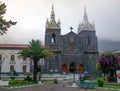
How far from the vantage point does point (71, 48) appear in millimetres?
74938

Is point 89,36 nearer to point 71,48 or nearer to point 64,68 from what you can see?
point 71,48

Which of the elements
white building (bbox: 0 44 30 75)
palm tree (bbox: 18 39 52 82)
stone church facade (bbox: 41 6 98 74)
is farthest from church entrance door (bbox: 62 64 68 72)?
palm tree (bbox: 18 39 52 82)

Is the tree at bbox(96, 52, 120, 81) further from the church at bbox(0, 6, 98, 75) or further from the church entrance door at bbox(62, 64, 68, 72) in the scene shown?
the church entrance door at bbox(62, 64, 68, 72)

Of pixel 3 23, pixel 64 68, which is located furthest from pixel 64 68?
pixel 3 23

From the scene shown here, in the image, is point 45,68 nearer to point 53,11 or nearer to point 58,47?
point 58,47

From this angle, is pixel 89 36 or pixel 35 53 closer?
pixel 35 53

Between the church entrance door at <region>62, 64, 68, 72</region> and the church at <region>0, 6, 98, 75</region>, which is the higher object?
the church at <region>0, 6, 98, 75</region>

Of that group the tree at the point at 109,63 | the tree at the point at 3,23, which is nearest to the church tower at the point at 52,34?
the tree at the point at 109,63

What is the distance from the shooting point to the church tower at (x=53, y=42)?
70.4 m

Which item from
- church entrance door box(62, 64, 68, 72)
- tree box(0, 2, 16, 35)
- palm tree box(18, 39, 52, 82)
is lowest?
church entrance door box(62, 64, 68, 72)

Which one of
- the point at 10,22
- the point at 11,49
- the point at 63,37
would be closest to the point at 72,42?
the point at 63,37

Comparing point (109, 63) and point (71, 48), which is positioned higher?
point (71, 48)

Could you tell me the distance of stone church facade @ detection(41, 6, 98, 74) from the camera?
2844 inches

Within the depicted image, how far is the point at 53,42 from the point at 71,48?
19.2ft
